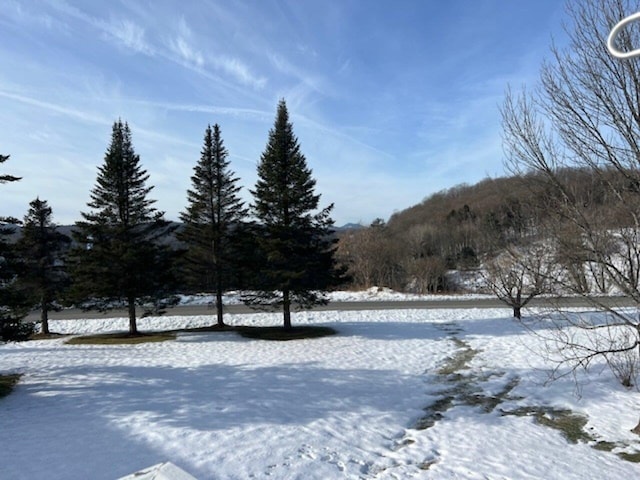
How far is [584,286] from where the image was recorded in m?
7.09

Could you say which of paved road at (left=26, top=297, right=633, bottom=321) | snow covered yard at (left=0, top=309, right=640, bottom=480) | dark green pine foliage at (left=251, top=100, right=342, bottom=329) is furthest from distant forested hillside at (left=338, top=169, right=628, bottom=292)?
dark green pine foliage at (left=251, top=100, right=342, bottom=329)

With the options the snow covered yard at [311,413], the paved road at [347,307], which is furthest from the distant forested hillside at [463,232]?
the snow covered yard at [311,413]

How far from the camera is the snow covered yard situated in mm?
5664

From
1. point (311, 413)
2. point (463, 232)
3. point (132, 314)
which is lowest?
point (311, 413)

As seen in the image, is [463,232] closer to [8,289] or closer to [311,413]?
[311,413]

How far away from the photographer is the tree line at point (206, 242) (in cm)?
1791

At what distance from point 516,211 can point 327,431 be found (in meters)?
6.44

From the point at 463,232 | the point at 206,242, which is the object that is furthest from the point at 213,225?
the point at 463,232

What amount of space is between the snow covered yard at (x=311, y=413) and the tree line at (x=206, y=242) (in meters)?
3.61

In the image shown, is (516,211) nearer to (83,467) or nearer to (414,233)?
(83,467)

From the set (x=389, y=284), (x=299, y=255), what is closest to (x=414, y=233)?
(x=389, y=284)

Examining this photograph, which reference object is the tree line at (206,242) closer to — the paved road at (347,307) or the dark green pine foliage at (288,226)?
the dark green pine foliage at (288,226)

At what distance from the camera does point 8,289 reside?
10133 mm

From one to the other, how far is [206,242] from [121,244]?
392 cm
